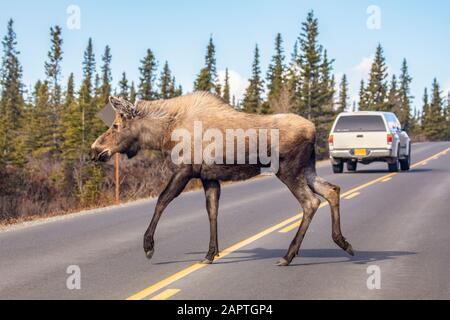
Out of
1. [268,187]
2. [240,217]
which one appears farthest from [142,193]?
[240,217]

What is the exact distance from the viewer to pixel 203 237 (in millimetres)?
9203

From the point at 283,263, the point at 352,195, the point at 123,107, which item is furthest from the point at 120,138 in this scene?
the point at 352,195

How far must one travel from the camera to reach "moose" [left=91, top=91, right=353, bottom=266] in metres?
6.61

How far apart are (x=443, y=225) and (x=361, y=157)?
12.6m

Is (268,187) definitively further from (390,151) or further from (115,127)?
(115,127)

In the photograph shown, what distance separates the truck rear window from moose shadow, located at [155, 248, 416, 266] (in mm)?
15401

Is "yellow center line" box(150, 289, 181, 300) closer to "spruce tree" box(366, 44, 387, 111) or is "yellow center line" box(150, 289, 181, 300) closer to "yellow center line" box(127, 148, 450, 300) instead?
"yellow center line" box(127, 148, 450, 300)

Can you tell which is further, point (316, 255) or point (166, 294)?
point (316, 255)

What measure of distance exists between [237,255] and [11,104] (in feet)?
232

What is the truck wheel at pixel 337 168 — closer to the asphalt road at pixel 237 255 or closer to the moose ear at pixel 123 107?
the asphalt road at pixel 237 255

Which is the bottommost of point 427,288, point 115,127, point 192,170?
point 427,288

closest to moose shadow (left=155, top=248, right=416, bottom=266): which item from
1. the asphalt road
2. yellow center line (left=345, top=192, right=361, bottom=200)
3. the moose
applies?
the asphalt road

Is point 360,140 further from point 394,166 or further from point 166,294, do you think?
point 166,294

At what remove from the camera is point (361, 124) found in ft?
75.0
